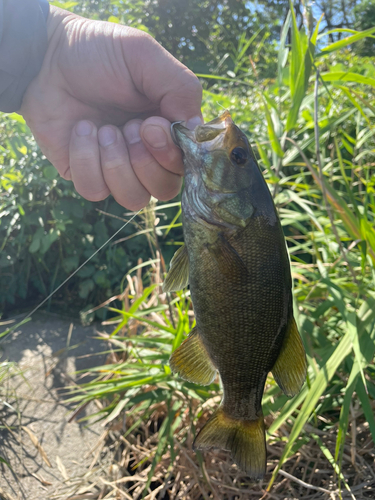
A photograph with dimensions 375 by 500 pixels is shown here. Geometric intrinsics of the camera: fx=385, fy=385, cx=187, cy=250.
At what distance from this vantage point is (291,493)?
1803 millimetres

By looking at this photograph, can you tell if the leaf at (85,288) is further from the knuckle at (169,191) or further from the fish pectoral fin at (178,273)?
the fish pectoral fin at (178,273)

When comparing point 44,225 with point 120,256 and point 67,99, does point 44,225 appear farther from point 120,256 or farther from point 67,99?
A: point 67,99

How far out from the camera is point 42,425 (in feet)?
7.88

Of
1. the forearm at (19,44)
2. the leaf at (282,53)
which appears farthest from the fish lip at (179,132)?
the leaf at (282,53)

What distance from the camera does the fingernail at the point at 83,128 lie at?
1438 mm

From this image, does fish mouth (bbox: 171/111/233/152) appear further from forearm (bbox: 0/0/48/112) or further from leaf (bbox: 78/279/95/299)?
leaf (bbox: 78/279/95/299)

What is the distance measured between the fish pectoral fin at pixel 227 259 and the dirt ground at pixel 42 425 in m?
1.26

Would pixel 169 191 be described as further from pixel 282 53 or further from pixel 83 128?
pixel 282 53

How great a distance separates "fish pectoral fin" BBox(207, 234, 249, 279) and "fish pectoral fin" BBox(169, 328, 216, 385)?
26 centimetres

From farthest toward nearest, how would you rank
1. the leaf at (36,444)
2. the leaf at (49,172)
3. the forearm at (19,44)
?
1. the leaf at (49,172)
2. the leaf at (36,444)
3. the forearm at (19,44)

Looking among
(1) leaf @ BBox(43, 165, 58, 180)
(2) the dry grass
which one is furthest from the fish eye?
(1) leaf @ BBox(43, 165, 58, 180)

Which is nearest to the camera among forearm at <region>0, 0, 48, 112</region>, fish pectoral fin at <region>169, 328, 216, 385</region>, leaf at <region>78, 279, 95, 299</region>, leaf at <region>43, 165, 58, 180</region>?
fish pectoral fin at <region>169, 328, 216, 385</region>

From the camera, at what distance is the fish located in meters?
1.16

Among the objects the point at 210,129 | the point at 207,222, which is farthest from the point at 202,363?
the point at 210,129
